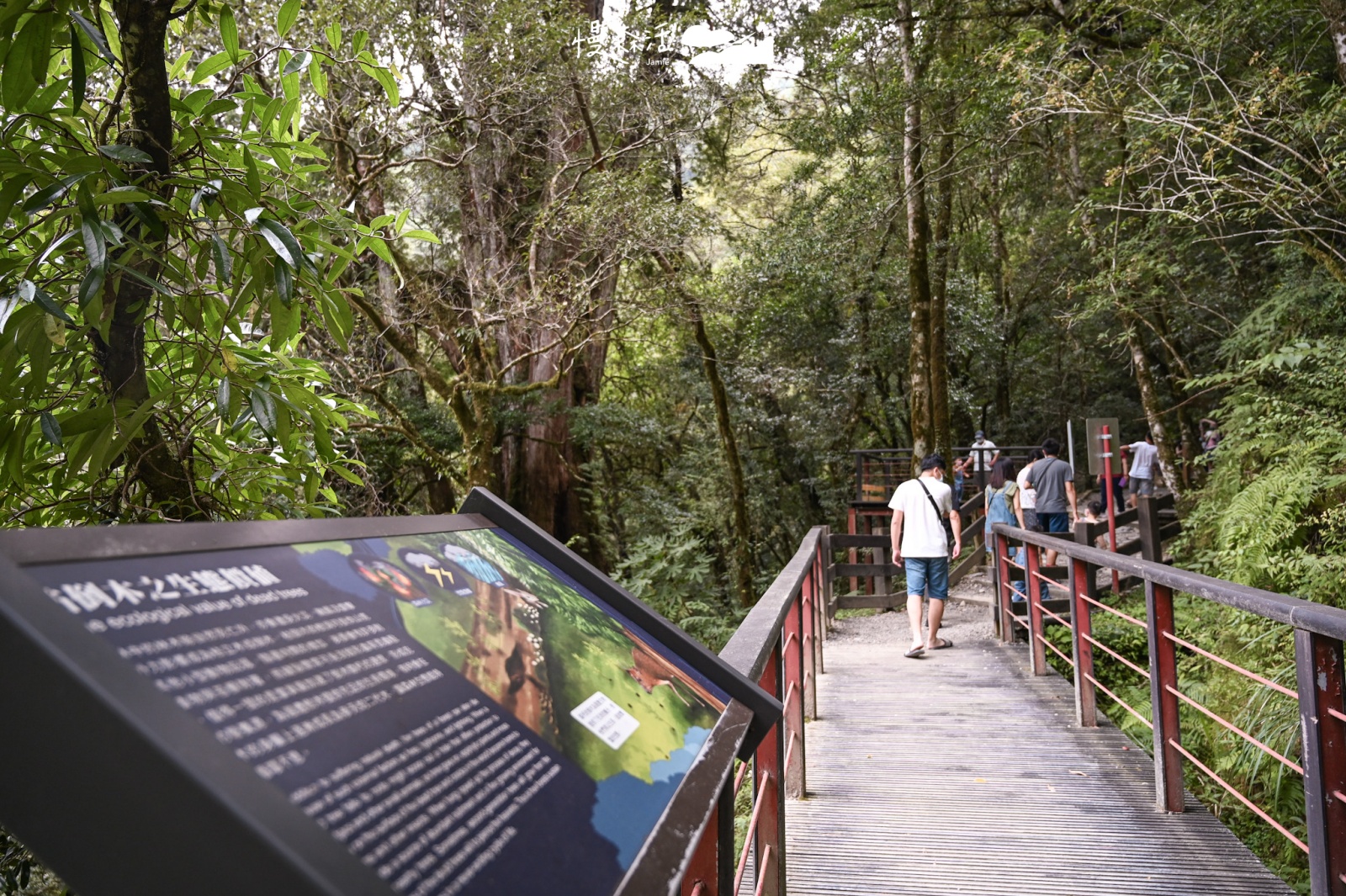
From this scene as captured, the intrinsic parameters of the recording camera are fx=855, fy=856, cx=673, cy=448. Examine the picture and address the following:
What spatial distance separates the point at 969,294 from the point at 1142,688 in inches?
475

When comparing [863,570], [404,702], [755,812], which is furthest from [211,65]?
[863,570]

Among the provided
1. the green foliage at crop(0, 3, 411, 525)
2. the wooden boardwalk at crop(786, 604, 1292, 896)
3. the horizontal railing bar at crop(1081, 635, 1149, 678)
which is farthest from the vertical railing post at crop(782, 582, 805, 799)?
the green foliage at crop(0, 3, 411, 525)

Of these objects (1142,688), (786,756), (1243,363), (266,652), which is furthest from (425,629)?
(1243,363)

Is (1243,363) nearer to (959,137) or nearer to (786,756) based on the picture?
(959,137)

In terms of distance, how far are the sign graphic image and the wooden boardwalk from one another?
2.57 meters

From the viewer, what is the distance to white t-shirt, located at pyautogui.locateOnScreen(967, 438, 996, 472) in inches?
591

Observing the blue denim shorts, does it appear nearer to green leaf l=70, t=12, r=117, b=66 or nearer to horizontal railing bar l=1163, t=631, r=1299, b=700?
horizontal railing bar l=1163, t=631, r=1299, b=700

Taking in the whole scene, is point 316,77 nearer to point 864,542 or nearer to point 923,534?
point 923,534

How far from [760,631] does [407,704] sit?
1.73 metres

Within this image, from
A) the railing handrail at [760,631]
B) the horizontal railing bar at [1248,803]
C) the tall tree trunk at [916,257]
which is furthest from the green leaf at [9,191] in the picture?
the tall tree trunk at [916,257]

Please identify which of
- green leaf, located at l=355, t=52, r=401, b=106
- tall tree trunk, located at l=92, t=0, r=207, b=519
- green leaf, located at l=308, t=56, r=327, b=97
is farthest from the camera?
green leaf, located at l=355, t=52, r=401, b=106

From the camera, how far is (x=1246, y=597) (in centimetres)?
289

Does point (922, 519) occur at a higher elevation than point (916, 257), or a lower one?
Result: lower

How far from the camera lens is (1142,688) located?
7.46m
